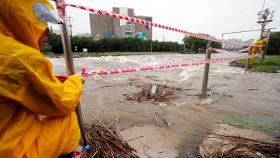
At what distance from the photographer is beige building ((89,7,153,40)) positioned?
7556cm

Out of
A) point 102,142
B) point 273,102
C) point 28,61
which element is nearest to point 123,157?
point 102,142

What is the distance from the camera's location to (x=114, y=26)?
81.8 m

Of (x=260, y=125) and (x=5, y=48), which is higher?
(x=5, y=48)

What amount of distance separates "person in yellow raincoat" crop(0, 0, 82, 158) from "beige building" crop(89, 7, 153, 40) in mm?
75426

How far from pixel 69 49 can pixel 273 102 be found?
16.4 ft

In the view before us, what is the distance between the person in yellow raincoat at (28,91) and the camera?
3.05 ft

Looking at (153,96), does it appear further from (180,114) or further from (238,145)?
(238,145)

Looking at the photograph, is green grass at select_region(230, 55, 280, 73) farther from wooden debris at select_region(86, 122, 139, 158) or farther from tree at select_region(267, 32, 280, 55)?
tree at select_region(267, 32, 280, 55)

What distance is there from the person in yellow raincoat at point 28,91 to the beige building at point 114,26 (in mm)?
75426

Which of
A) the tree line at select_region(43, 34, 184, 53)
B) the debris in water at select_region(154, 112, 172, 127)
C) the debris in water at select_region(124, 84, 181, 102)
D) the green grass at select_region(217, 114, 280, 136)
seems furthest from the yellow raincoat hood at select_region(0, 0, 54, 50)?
the tree line at select_region(43, 34, 184, 53)

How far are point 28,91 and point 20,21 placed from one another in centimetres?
43

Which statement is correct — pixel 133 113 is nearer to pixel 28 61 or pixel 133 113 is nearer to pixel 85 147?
pixel 85 147

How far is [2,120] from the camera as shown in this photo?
100 centimetres

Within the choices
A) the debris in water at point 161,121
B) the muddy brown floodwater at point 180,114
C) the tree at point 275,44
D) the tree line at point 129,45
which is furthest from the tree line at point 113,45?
the debris in water at point 161,121
